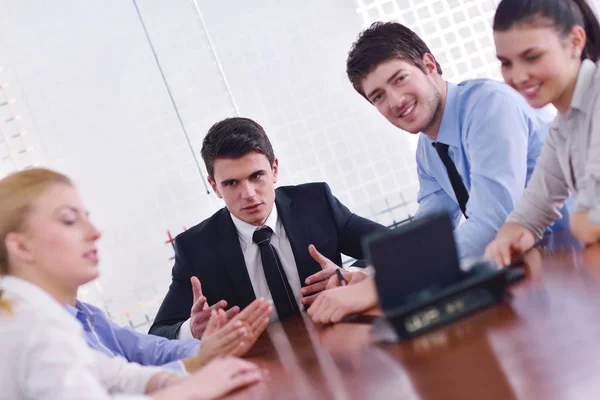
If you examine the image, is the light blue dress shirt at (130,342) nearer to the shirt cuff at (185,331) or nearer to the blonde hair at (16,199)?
the shirt cuff at (185,331)

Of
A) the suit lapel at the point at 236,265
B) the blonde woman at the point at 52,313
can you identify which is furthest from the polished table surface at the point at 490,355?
the suit lapel at the point at 236,265

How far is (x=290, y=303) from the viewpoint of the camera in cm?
267

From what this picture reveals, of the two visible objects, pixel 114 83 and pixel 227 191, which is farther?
pixel 114 83

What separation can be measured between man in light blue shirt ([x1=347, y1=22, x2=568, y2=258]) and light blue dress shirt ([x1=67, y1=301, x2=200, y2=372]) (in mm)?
990

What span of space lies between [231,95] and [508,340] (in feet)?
11.6

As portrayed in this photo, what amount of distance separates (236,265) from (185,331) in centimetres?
35

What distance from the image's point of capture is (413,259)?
1.12m

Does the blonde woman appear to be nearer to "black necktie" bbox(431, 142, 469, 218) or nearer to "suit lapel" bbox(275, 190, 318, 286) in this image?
"suit lapel" bbox(275, 190, 318, 286)

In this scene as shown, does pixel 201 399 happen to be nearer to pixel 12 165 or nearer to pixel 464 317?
pixel 464 317

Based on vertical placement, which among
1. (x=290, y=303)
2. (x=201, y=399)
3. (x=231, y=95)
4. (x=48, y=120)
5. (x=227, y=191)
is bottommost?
(x=290, y=303)

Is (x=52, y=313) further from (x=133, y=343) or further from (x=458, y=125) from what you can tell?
(x=458, y=125)

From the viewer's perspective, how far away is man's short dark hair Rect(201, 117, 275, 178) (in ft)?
8.84

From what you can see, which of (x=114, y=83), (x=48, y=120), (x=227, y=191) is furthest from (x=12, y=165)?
(x=227, y=191)

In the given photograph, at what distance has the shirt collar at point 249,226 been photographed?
276 centimetres
